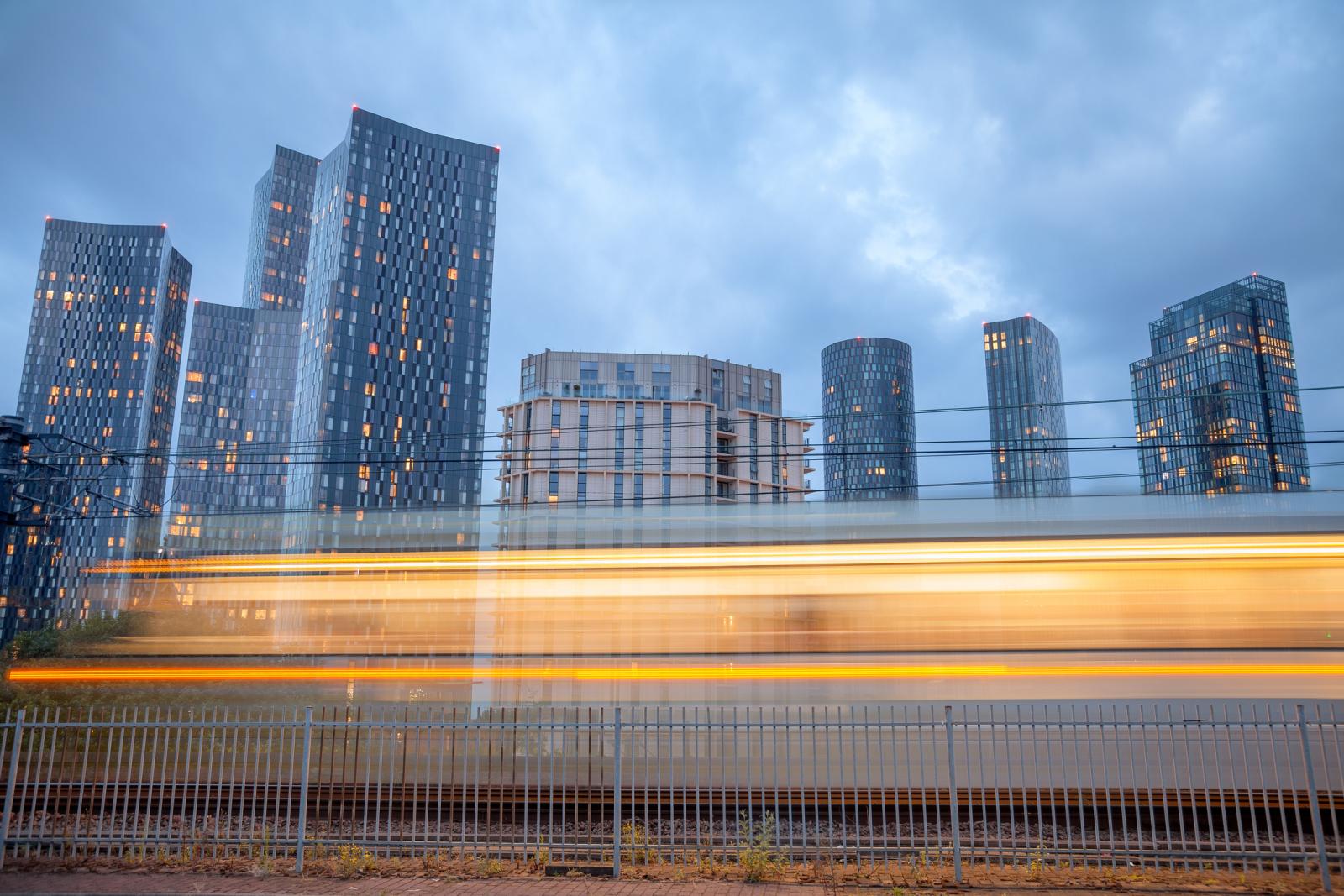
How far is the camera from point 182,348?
16712 centimetres

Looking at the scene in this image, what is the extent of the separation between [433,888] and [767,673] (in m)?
4.62

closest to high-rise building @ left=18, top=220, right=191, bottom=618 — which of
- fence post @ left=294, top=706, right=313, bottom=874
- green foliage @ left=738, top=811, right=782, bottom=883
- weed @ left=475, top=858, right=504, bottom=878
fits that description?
fence post @ left=294, top=706, right=313, bottom=874

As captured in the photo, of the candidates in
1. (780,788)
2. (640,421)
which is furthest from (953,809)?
(640,421)

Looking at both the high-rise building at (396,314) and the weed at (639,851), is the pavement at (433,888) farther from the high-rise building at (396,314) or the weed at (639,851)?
the high-rise building at (396,314)

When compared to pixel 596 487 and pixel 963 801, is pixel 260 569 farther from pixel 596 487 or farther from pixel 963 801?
pixel 596 487

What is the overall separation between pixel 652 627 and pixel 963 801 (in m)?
4.86

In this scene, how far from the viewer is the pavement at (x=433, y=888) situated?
8508 mm

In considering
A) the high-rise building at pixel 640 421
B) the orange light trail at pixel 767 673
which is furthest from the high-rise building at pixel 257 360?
the orange light trail at pixel 767 673

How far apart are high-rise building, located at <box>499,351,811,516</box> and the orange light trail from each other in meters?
62.8

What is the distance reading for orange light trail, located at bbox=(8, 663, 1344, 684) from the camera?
10.5 metres

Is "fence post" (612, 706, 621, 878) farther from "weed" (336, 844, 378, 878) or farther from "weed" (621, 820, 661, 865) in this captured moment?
"weed" (336, 844, 378, 878)

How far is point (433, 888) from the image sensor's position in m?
8.82

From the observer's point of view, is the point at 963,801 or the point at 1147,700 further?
the point at 963,801

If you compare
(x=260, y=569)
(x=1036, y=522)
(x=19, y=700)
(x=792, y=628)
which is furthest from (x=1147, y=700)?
(x=19, y=700)
